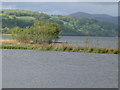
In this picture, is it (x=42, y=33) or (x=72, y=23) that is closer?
(x=42, y=33)

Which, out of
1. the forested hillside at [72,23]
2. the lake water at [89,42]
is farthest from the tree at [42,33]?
the forested hillside at [72,23]

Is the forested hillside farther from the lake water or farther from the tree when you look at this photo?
the tree

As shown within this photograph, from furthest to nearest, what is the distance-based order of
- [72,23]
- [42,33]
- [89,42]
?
[72,23] < [42,33] < [89,42]

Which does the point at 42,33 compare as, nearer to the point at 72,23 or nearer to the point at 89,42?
the point at 89,42

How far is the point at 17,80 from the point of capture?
1317 centimetres

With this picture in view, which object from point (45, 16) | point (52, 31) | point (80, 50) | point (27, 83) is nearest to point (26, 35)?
point (52, 31)

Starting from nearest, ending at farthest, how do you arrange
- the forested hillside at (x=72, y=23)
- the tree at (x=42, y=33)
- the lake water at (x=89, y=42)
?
the lake water at (x=89, y=42), the tree at (x=42, y=33), the forested hillside at (x=72, y=23)

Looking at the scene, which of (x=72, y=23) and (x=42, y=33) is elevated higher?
(x=72, y=23)

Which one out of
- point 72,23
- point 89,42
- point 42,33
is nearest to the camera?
point 89,42

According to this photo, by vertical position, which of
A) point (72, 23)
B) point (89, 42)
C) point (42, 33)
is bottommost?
point (89, 42)

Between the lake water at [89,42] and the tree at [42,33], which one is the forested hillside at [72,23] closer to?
the lake water at [89,42]

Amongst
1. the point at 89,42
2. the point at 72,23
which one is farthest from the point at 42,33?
the point at 72,23

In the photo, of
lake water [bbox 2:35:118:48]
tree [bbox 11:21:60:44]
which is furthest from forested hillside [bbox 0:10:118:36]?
tree [bbox 11:21:60:44]

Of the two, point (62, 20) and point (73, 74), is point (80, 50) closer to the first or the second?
point (73, 74)
